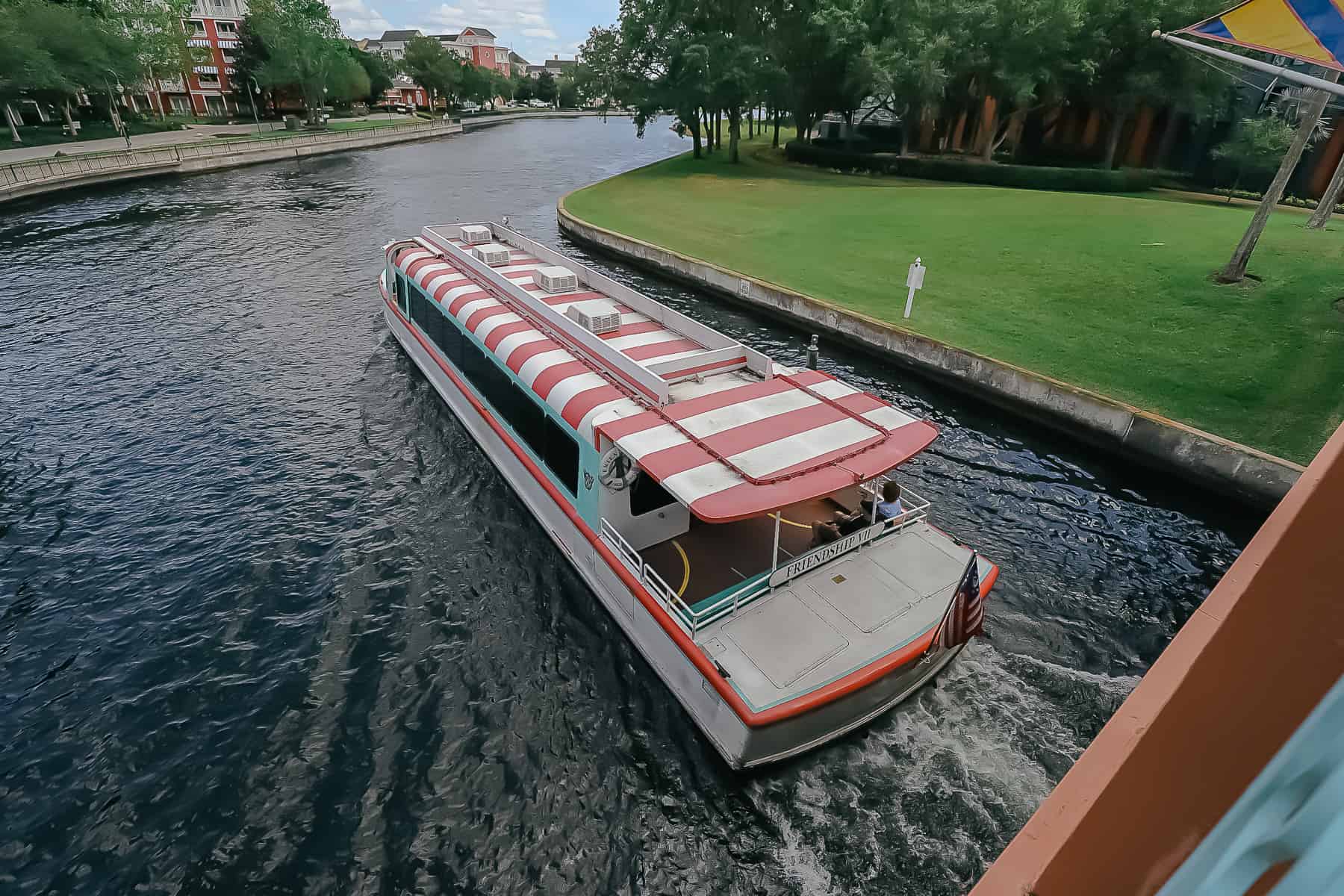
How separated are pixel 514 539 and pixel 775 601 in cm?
563

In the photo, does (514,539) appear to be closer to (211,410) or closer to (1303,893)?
(211,410)

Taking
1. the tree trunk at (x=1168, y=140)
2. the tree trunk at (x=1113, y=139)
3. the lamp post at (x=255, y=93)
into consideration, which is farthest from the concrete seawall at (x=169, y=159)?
the tree trunk at (x=1168, y=140)

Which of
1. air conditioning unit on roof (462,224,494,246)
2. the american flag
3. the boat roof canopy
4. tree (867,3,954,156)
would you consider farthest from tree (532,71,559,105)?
the american flag

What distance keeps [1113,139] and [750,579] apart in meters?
47.8

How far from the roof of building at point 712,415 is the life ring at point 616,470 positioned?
1.28 feet

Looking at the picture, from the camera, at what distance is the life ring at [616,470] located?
35.0 ft

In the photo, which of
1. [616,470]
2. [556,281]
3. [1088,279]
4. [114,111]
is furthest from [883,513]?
Answer: [114,111]

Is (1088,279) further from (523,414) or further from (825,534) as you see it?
(523,414)

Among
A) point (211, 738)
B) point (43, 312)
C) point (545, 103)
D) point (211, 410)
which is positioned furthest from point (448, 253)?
point (545, 103)

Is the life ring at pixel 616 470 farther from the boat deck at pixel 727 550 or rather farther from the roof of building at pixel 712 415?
the boat deck at pixel 727 550

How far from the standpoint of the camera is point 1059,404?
672 inches

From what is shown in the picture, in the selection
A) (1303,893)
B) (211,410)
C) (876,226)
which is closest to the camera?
(1303,893)

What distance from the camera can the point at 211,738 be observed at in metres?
9.65

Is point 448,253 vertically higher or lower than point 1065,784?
lower
